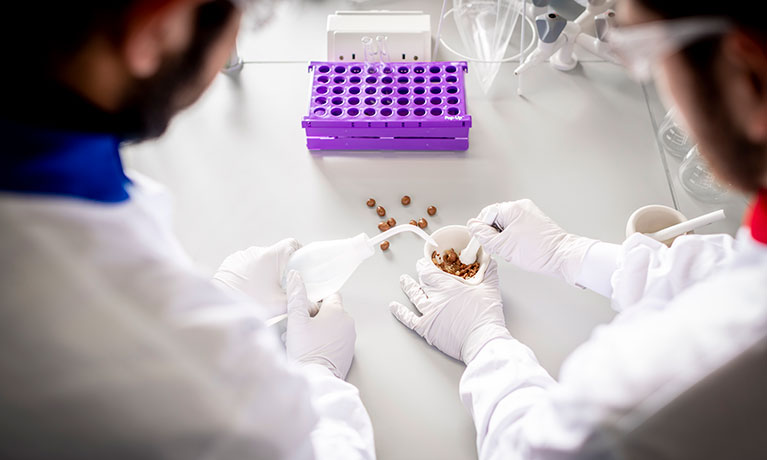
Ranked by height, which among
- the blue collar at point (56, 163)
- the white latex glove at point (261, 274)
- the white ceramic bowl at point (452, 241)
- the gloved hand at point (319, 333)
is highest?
the blue collar at point (56, 163)

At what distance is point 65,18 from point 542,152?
122 centimetres

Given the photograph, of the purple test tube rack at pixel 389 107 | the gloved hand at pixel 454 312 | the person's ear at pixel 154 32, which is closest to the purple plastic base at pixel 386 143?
the purple test tube rack at pixel 389 107

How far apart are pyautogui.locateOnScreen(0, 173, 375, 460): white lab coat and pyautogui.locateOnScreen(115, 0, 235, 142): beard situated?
10 centimetres

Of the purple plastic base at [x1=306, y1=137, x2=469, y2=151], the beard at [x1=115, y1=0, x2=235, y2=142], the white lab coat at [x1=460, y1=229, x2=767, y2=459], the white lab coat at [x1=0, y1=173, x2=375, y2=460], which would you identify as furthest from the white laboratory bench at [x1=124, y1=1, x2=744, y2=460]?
the beard at [x1=115, y1=0, x2=235, y2=142]

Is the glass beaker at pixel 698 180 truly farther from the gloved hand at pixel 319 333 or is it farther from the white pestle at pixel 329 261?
the gloved hand at pixel 319 333

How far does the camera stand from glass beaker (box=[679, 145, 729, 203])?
1.35 meters

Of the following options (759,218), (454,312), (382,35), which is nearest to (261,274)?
(454,312)

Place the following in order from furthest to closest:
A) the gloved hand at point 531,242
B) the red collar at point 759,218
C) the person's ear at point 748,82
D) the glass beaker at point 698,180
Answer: the glass beaker at point 698,180, the gloved hand at point 531,242, the red collar at point 759,218, the person's ear at point 748,82

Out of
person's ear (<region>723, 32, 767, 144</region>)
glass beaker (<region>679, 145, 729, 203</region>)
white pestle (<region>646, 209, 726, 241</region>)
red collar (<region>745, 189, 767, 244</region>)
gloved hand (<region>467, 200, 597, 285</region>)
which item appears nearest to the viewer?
person's ear (<region>723, 32, 767, 144</region>)

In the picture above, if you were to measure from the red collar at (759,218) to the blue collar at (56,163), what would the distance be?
0.79 m

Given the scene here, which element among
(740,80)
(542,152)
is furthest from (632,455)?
(542,152)

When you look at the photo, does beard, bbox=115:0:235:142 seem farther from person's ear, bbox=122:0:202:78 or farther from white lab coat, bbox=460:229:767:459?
white lab coat, bbox=460:229:767:459

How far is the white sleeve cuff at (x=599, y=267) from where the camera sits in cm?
116

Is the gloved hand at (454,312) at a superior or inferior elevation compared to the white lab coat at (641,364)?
inferior
